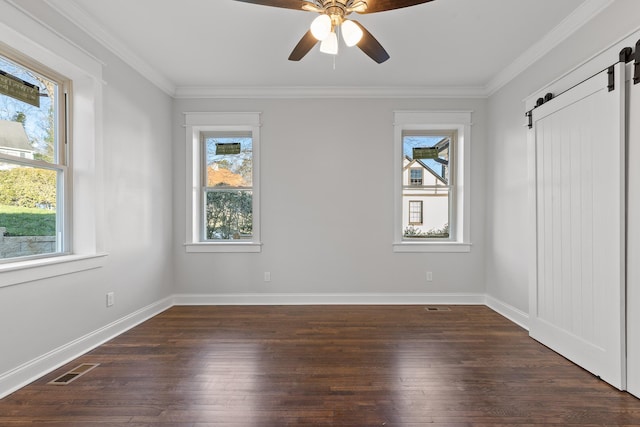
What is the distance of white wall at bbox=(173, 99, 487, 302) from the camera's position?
4137mm

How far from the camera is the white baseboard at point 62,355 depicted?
211cm

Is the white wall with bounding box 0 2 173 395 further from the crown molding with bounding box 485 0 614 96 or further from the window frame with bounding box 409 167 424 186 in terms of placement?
the crown molding with bounding box 485 0 614 96

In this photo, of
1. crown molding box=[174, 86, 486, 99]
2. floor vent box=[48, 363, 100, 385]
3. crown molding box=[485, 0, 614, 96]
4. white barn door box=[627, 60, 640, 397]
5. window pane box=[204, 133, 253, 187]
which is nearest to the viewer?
white barn door box=[627, 60, 640, 397]

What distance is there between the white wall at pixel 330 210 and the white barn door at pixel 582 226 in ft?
4.04

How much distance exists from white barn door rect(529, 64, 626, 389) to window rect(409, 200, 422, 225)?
1.50m

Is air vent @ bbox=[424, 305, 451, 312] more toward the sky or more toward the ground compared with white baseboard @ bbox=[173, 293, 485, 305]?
more toward the ground

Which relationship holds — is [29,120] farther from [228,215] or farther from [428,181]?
[428,181]

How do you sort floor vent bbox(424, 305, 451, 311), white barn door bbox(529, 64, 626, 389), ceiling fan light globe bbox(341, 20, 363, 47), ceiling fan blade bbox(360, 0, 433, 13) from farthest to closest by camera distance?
floor vent bbox(424, 305, 451, 311)
white barn door bbox(529, 64, 626, 389)
ceiling fan light globe bbox(341, 20, 363, 47)
ceiling fan blade bbox(360, 0, 433, 13)

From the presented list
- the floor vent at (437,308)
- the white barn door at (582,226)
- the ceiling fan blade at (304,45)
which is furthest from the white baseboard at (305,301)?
the ceiling fan blade at (304,45)

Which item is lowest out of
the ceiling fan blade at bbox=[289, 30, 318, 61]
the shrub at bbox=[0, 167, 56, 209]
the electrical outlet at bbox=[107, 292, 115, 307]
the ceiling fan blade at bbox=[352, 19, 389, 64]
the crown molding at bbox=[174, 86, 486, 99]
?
the electrical outlet at bbox=[107, 292, 115, 307]

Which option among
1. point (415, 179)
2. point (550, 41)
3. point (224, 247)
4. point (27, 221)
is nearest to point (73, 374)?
point (27, 221)

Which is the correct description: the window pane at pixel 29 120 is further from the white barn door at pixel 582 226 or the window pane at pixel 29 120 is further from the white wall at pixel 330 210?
the white barn door at pixel 582 226

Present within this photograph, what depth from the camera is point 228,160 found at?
4.35 m

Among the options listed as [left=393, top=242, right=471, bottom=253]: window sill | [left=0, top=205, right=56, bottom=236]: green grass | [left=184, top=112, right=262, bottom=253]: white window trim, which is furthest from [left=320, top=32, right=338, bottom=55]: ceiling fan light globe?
[left=393, top=242, right=471, bottom=253]: window sill
